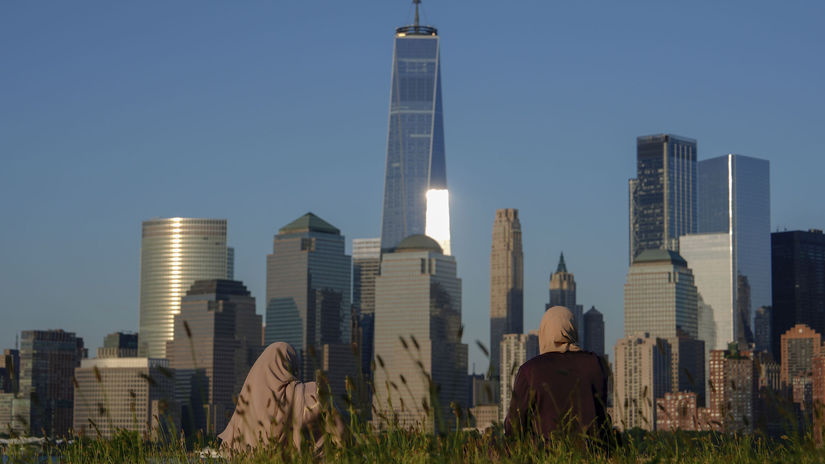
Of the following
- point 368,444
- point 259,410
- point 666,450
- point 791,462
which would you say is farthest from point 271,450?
point 791,462

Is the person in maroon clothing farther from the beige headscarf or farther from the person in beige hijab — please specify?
the person in beige hijab

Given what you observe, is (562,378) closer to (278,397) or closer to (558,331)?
(558,331)

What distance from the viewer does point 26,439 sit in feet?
27.4

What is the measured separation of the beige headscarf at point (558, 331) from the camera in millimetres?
9062

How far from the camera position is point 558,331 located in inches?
357

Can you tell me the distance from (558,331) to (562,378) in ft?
1.19

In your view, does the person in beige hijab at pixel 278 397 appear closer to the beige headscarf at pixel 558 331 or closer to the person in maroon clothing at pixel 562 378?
the person in maroon clothing at pixel 562 378

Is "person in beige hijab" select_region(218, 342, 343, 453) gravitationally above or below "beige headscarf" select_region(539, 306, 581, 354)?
below

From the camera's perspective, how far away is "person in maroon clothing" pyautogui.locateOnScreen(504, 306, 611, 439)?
8914mm

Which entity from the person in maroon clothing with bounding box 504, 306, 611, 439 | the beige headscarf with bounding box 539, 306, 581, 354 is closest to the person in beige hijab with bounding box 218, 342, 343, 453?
the person in maroon clothing with bounding box 504, 306, 611, 439

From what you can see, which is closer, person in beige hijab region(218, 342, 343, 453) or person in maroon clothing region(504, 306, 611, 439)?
person in maroon clothing region(504, 306, 611, 439)

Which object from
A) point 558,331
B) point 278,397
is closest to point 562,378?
point 558,331

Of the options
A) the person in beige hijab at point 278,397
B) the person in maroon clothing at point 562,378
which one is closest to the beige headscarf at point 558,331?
the person in maroon clothing at point 562,378

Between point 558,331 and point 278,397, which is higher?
point 558,331
